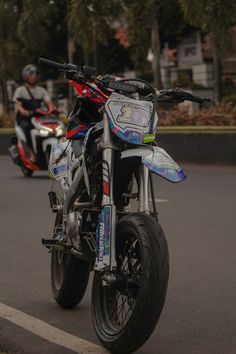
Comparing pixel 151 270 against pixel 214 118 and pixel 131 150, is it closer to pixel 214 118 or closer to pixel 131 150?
pixel 131 150

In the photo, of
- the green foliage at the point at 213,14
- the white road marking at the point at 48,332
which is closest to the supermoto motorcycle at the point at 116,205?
the white road marking at the point at 48,332

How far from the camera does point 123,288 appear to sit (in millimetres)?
4945

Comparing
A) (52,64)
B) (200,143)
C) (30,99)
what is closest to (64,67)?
(52,64)

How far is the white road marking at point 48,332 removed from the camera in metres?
5.04

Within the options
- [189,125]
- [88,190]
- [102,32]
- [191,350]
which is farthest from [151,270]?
[102,32]

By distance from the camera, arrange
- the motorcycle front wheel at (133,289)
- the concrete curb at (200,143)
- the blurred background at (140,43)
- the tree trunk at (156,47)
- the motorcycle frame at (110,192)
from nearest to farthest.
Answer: the motorcycle front wheel at (133,289) < the motorcycle frame at (110,192) < the concrete curb at (200,143) < the blurred background at (140,43) < the tree trunk at (156,47)

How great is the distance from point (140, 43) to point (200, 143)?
11.7 m

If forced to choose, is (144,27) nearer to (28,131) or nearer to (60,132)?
(28,131)

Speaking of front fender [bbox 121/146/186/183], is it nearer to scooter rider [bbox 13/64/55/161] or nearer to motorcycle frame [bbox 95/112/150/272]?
motorcycle frame [bbox 95/112/150/272]

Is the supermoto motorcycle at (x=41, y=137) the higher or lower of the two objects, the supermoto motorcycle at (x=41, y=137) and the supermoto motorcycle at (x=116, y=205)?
the lower

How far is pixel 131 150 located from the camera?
506cm

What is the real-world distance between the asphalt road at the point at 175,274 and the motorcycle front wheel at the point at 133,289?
0.72 feet

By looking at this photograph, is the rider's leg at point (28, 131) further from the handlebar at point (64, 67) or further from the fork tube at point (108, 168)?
the fork tube at point (108, 168)

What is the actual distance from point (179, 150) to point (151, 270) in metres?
14.1
